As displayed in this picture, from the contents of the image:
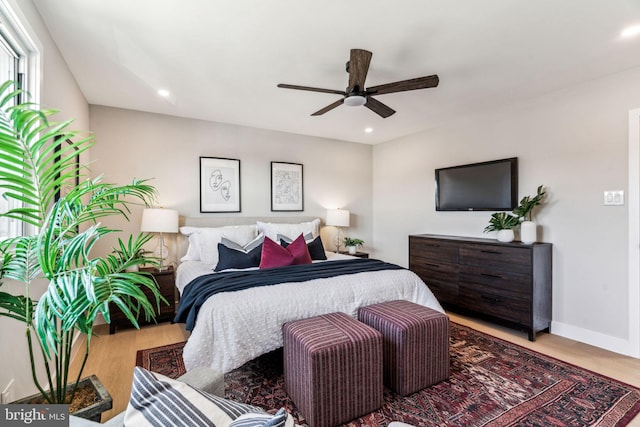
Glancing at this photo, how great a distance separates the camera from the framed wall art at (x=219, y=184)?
4.03 m

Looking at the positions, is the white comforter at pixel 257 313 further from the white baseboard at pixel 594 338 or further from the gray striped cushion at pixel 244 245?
the white baseboard at pixel 594 338

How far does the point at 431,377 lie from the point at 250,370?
137 cm

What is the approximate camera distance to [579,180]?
118 inches

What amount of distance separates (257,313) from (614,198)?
3.27 meters

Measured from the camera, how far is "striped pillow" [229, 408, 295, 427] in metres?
0.58

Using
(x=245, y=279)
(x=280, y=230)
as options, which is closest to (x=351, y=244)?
(x=280, y=230)

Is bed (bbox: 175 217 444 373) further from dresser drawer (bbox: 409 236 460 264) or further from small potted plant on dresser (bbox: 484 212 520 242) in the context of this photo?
small potted plant on dresser (bbox: 484 212 520 242)

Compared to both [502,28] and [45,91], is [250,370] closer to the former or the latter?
[45,91]

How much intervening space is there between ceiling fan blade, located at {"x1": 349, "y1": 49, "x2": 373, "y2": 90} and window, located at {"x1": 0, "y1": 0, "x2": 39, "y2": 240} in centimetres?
183

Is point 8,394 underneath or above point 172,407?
underneath

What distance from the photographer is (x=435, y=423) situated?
1798 mm

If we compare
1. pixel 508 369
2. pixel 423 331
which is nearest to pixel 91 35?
pixel 423 331

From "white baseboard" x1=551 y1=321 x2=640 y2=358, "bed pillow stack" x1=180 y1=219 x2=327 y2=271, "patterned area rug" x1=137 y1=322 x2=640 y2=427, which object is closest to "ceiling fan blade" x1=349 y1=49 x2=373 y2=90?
"bed pillow stack" x1=180 y1=219 x2=327 y2=271

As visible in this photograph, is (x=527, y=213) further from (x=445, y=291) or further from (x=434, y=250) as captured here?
(x=445, y=291)
